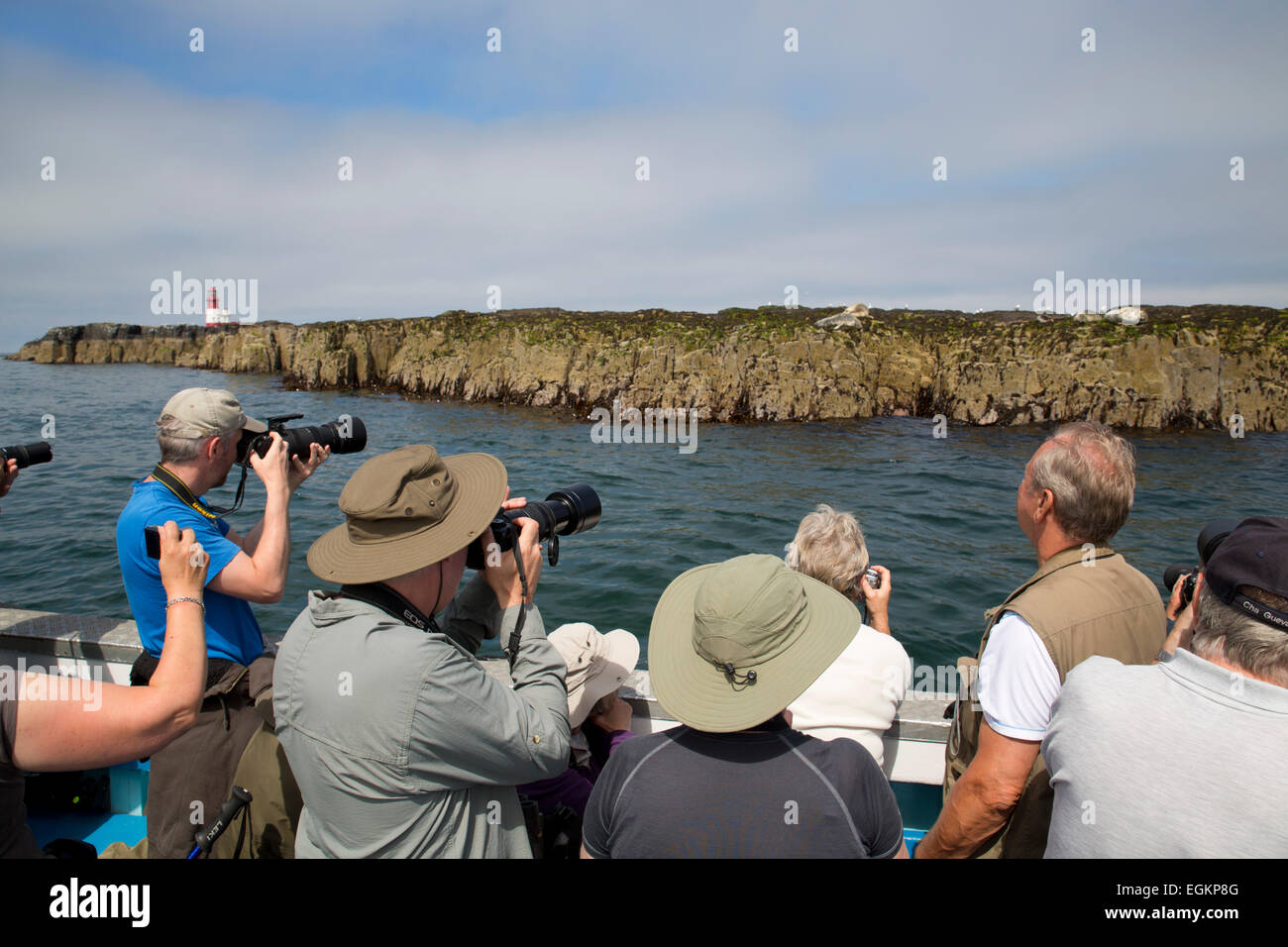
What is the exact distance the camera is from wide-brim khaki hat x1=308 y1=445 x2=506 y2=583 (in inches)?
77.4

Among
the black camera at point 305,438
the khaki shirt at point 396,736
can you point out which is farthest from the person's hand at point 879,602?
the black camera at point 305,438

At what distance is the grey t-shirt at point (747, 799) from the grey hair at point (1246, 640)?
828 millimetres

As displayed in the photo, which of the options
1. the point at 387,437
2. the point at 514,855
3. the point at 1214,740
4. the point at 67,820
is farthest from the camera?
the point at 387,437

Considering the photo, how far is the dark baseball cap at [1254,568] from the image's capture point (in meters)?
1.52

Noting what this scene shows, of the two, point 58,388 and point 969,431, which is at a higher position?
point 58,388

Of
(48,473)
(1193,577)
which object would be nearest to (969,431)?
(1193,577)

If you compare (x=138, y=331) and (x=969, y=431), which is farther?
(x=138, y=331)

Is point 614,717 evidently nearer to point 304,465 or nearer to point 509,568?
point 509,568

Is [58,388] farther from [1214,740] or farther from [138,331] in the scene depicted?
[138,331]

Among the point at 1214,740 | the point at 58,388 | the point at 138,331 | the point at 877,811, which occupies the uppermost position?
the point at 138,331

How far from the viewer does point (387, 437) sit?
21.0m

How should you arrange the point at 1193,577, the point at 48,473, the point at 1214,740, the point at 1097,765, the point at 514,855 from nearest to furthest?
the point at 1214,740 < the point at 1097,765 < the point at 514,855 < the point at 1193,577 < the point at 48,473

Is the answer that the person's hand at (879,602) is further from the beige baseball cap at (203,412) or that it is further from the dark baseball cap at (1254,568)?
the beige baseball cap at (203,412)
